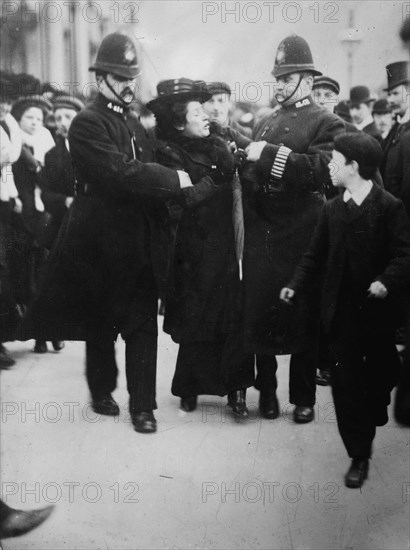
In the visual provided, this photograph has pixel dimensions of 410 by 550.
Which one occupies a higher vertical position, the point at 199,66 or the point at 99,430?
the point at 199,66

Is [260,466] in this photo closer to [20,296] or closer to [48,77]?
[20,296]

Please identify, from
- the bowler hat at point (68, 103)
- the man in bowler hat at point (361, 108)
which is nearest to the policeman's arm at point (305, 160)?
the man in bowler hat at point (361, 108)

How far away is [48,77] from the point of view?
342 cm

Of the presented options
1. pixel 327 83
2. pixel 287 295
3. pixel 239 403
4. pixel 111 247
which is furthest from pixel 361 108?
pixel 239 403

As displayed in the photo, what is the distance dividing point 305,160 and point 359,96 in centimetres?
40

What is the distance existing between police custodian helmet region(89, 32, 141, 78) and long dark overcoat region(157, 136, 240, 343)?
A: 0.68 meters

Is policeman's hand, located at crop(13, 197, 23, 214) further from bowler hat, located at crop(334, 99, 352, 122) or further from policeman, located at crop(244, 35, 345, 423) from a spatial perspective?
bowler hat, located at crop(334, 99, 352, 122)

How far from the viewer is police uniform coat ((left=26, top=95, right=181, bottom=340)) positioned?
3361 millimetres

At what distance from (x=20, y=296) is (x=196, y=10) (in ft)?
5.13

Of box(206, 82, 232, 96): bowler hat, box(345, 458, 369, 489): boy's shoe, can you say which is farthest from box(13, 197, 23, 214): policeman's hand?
box(345, 458, 369, 489): boy's shoe

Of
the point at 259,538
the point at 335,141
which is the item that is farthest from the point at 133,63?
the point at 259,538

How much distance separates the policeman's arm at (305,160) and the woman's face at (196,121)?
29cm

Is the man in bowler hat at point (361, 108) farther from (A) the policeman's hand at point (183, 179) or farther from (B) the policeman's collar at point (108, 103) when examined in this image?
(B) the policeman's collar at point (108, 103)

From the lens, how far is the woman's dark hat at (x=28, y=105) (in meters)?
3.45
